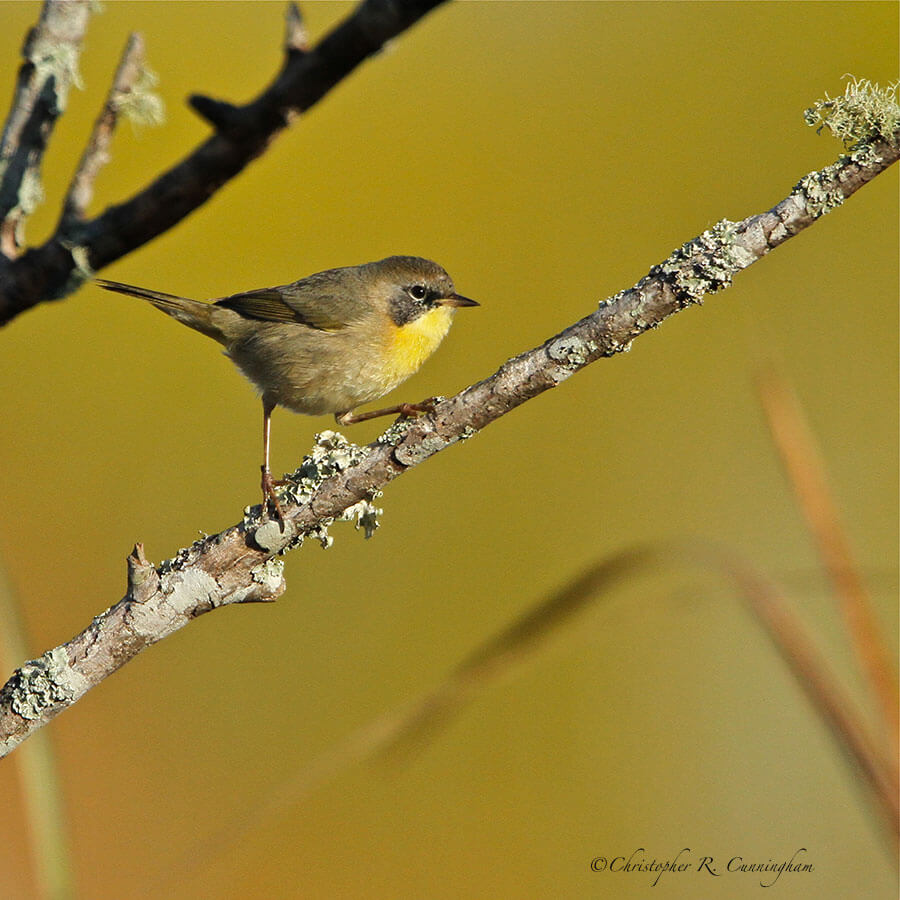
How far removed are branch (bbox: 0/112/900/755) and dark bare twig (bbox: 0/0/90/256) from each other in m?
0.71

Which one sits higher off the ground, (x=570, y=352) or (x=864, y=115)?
(x=864, y=115)

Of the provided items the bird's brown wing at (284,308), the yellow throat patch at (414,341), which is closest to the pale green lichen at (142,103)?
the yellow throat patch at (414,341)

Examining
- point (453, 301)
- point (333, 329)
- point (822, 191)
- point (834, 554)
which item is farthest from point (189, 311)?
point (834, 554)

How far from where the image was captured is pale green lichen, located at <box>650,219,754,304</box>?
5.55ft

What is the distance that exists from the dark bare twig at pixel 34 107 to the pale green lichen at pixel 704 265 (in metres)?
1.12

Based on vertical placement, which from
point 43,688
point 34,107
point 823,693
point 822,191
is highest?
point 34,107

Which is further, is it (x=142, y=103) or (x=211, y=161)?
(x=142, y=103)

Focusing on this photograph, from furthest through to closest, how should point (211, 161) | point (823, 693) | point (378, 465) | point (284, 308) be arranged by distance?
point (284, 308) < point (378, 465) < point (823, 693) < point (211, 161)

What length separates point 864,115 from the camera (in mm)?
1636

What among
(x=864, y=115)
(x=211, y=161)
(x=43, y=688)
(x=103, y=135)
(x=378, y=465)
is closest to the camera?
(x=211, y=161)

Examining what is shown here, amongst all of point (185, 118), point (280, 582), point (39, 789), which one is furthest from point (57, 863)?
point (185, 118)

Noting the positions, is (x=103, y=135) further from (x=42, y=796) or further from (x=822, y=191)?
(x=822, y=191)

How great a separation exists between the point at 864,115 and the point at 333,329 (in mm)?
2418

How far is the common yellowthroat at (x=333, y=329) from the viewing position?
353cm
